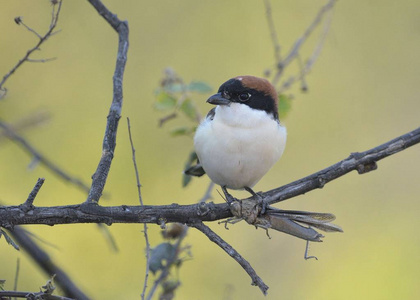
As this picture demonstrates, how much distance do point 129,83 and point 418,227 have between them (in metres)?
2.97

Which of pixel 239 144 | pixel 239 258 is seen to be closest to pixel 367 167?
pixel 239 258

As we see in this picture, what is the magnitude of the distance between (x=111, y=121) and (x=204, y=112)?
295cm

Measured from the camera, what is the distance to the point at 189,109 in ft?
12.0

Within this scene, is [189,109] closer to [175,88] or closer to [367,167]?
[175,88]

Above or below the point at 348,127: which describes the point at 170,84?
below

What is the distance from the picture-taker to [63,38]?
6.35 metres

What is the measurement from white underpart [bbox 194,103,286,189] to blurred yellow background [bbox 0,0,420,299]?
2.04 meters

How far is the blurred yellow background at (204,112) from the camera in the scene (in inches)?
221

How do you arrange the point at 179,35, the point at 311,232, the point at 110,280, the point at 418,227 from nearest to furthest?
the point at 311,232, the point at 110,280, the point at 418,227, the point at 179,35

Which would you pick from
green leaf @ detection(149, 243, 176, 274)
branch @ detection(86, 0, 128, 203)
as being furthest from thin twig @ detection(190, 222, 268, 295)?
green leaf @ detection(149, 243, 176, 274)

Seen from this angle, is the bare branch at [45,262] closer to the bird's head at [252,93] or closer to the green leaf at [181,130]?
the green leaf at [181,130]

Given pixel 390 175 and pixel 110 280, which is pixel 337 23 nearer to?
pixel 390 175

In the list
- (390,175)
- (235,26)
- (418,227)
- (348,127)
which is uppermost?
(235,26)

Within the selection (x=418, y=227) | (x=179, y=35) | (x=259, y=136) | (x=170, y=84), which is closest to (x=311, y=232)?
(x=259, y=136)
